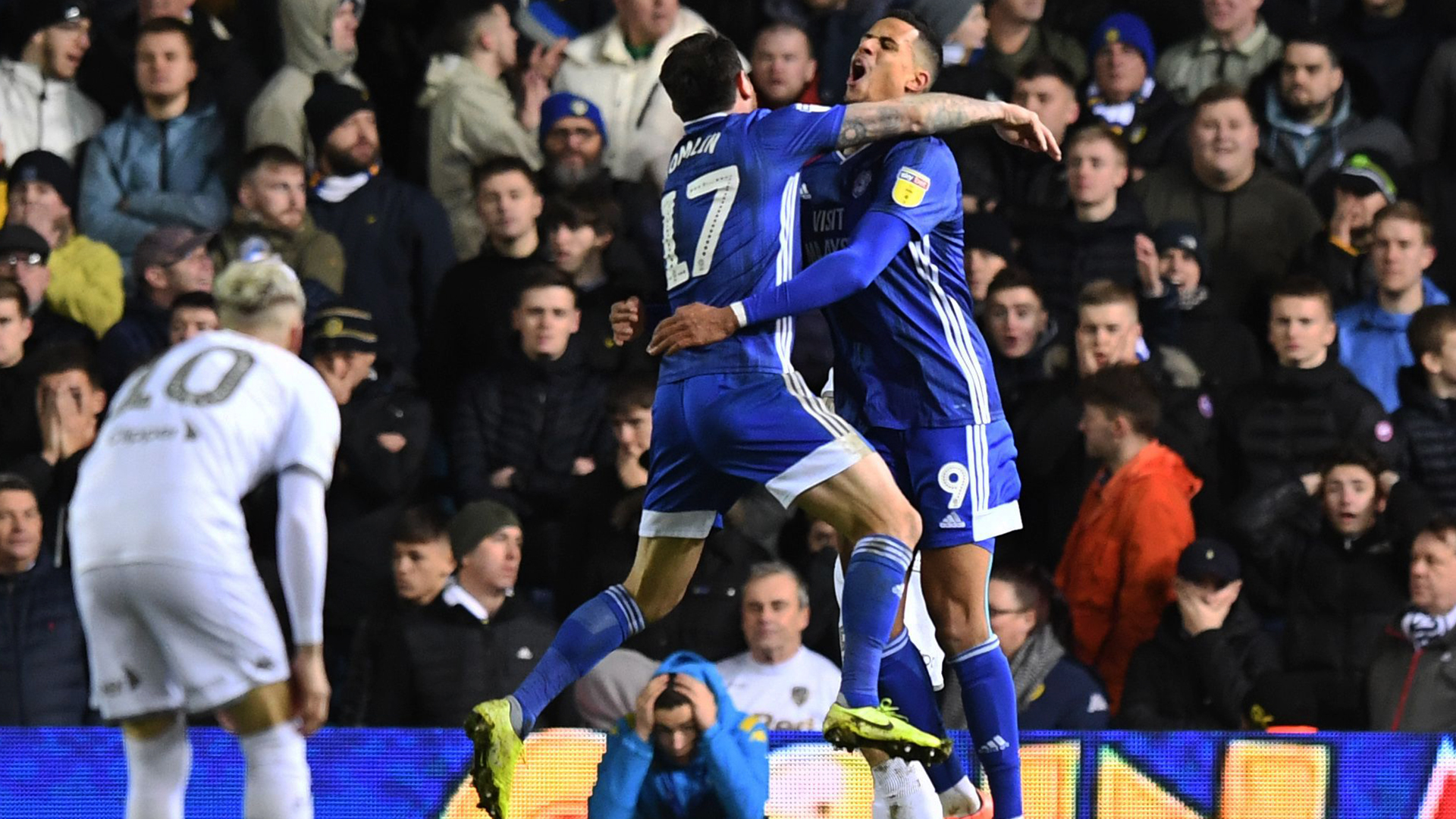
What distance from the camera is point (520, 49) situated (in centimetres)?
1275

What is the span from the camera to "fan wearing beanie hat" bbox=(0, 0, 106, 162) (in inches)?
483

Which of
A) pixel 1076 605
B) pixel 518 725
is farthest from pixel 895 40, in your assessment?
pixel 1076 605

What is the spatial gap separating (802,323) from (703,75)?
10.8 feet

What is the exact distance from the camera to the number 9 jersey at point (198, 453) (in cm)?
624

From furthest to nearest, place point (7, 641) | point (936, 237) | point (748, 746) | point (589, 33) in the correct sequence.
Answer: point (589, 33) < point (7, 641) < point (748, 746) < point (936, 237)

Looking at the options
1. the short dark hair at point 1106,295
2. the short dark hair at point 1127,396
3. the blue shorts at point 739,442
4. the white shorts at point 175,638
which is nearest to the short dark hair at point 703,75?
the blue shorts at point 739,442

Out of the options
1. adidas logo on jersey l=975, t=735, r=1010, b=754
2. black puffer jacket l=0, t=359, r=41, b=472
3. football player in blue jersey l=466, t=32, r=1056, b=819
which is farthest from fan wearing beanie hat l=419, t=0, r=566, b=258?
adidas logo on jersey l=975, t=735, r=1010, b=754

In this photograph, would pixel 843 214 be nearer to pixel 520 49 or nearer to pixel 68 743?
pixel 68 743

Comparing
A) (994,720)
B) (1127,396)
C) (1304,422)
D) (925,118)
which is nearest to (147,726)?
(994,720)

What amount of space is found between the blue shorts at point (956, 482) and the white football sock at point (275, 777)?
1.99 meters

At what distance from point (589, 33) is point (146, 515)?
6599mm

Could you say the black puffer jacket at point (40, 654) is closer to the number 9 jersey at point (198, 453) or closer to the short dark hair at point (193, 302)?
the short dark hair at point (193, 302)

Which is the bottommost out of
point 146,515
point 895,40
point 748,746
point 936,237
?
point 748,746

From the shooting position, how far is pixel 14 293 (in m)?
10.7
